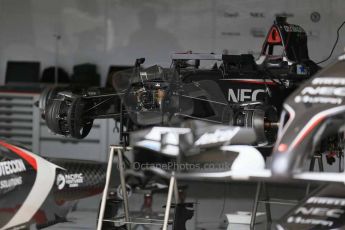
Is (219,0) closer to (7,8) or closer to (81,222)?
(7,8)

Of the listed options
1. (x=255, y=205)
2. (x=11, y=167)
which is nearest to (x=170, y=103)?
(x=11, y=167)

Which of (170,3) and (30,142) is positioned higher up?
(170,3)

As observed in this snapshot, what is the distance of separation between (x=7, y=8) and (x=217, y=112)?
6688 millimetres

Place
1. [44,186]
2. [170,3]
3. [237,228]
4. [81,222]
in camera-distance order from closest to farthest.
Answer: [44,186], [237,228], [81,222], [170,3]

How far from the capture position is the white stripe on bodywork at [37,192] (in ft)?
16.2

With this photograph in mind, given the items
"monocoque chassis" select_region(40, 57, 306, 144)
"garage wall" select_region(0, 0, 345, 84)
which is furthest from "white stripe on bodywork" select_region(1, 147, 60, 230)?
"garage wall" select_region(0, 0, 345, 84)

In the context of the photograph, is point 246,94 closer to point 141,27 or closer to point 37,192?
point 37,192

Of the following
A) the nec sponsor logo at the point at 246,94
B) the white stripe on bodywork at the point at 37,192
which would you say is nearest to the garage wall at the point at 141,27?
the white stripe on bodywork at the point at 37,192

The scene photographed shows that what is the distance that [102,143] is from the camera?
30.2ft

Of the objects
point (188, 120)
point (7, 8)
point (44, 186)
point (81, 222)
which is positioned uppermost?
point (7, 8)

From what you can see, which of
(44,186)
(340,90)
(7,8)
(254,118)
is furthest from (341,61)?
(7,8)

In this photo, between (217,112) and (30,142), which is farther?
(30,142)

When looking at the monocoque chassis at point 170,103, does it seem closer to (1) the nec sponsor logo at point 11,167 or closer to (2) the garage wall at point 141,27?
(1) the nec sponsor logo at point 11,167

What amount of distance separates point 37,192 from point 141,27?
5.21m
